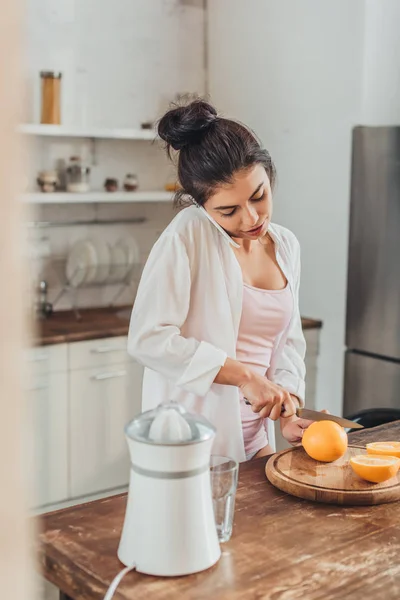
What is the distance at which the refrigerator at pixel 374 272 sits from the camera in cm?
326

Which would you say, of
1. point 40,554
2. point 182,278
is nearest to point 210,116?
point 182,278

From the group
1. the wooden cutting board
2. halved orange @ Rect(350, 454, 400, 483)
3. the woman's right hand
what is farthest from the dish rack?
halved orange @ Rect(350, 454, 400, 483)

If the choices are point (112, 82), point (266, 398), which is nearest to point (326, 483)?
point (266, 398)

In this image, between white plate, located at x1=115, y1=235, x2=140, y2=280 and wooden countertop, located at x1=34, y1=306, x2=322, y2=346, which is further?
white plate, located at x1=115, y1=235, x2=140, y2=280

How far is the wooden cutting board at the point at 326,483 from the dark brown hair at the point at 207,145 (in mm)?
640

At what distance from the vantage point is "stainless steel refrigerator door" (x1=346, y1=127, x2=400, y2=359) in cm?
325

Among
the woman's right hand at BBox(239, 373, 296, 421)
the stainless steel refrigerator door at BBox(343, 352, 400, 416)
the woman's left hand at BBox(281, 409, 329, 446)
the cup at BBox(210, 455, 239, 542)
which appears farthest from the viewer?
the stainless steel refrigerator door at BBox(343, 352, 400, 416)

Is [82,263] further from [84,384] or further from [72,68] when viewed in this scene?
[72,68]

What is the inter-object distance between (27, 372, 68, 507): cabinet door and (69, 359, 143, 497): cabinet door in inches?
1.5

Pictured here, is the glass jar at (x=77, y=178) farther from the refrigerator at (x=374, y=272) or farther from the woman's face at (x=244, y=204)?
the woman's face at (x=244, y=204)

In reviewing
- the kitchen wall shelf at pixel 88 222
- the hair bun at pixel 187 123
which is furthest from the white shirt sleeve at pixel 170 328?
the kitchen wall shelf at pixel 88 222

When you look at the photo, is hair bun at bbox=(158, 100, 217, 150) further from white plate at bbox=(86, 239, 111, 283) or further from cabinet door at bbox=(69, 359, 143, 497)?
white plate at bbox=(86, 239, 111, 283)

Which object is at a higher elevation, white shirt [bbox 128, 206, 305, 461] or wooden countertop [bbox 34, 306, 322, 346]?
white shirt [bbox 128, 206, 305, 461]

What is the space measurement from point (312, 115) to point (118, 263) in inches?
44.1
